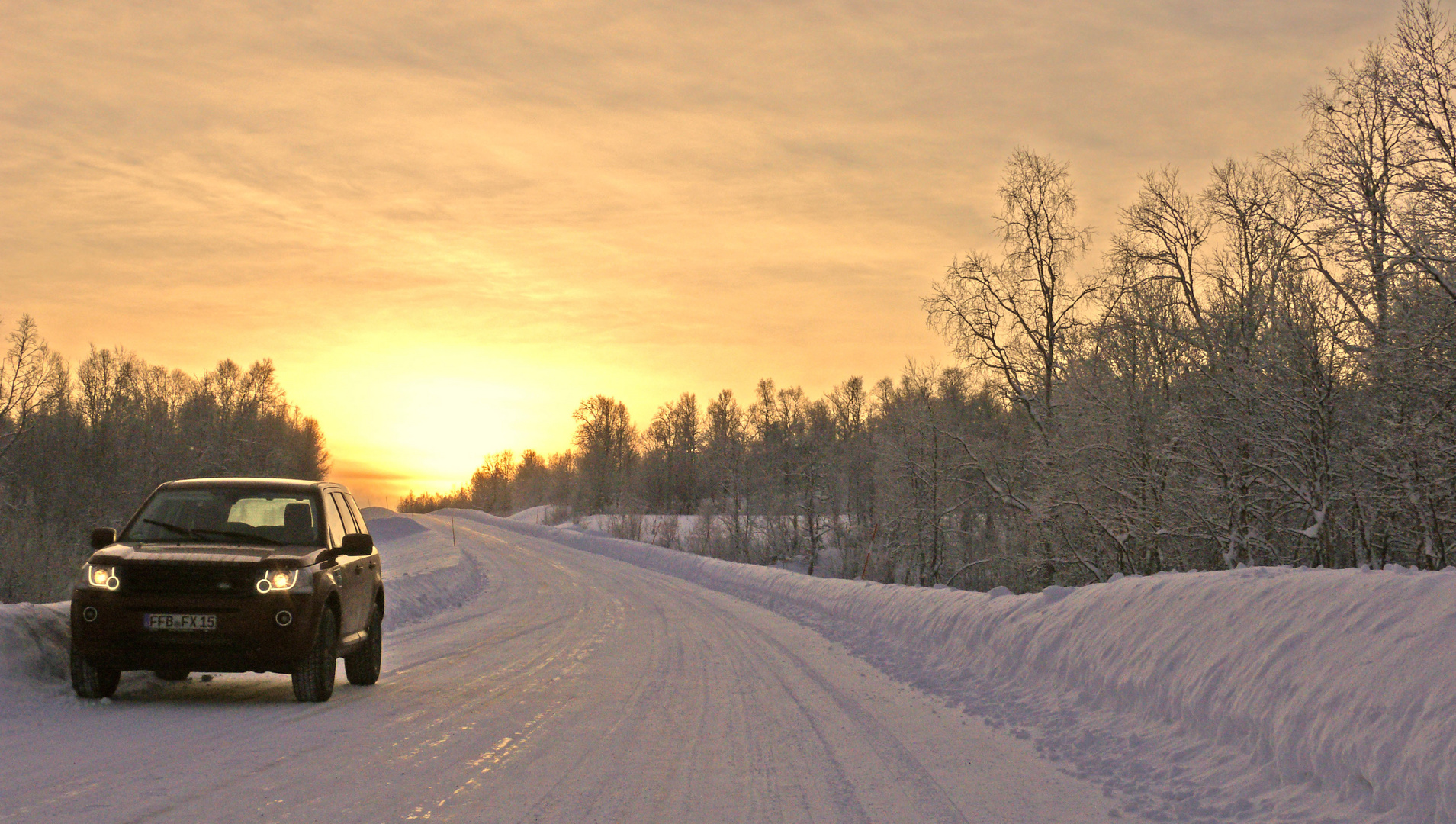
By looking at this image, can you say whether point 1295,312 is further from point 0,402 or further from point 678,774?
point 0,402

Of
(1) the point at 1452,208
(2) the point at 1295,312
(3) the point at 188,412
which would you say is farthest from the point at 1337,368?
(3) the point at 188,412

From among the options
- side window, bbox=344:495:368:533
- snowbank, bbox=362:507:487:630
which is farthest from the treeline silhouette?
side window, bbox=344:495:368:533

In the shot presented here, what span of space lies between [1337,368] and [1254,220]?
21.4 feet

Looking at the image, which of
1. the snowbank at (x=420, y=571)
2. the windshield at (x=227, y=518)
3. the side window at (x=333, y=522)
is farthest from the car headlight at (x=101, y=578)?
the snowbank at (x=420, y=571)

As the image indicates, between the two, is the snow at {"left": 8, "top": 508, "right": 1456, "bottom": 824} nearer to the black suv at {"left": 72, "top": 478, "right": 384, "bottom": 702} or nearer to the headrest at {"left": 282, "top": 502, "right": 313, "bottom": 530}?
the black suv at {"left": 72, "top": 478, "right": 384, "bottom": 702}

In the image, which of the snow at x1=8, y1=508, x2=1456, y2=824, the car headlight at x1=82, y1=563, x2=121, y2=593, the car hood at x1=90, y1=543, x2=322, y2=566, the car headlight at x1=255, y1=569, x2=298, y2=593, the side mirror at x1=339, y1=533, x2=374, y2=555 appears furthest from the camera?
the side mirror at x1=339, y1=533, x2=374, y2=555

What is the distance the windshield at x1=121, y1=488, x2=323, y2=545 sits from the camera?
31.7ft

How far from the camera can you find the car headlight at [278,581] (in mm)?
8930

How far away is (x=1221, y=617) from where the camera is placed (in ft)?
27.7

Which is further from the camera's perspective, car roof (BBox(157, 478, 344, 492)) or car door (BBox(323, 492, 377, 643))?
car roof (BBox(157, 478, 344, 492))

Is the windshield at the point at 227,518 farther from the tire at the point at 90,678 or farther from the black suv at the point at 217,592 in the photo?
the tire at the point at 90,678

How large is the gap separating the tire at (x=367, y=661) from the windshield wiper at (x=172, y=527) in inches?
76.7

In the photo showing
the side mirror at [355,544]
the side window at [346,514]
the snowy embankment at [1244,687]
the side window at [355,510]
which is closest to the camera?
the snowy embankment at [1244,687]

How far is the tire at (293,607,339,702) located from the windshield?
3.01 feet
